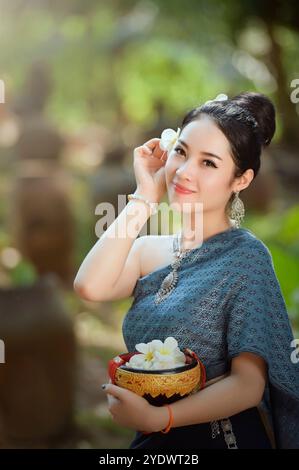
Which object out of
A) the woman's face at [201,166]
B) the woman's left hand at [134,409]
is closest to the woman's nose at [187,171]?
the woman's face at [201,166]

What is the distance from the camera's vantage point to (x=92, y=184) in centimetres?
964

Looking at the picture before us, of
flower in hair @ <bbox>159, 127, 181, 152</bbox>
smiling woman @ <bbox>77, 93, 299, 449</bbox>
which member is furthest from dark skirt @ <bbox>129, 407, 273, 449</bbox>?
flower in hair @ <bbox>159, 127, 181, 152</bbox>

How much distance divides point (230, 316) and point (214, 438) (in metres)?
0.30

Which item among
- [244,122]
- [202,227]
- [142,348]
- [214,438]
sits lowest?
[214,438]

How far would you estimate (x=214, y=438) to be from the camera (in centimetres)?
168

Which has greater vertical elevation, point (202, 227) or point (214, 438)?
point (202, 227)

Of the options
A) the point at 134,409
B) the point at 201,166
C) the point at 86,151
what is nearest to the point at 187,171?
the point at 201,166

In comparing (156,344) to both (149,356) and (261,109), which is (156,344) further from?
(261,109)

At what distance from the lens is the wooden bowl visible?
153 centimetres

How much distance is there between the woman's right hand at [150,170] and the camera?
67.7 inches

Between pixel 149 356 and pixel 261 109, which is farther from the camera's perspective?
pixel 261 109

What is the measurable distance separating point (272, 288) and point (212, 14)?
9629 millimetres

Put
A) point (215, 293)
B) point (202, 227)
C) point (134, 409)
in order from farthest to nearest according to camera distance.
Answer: point (202, 227)
point (215, 293)
point (134, 409)

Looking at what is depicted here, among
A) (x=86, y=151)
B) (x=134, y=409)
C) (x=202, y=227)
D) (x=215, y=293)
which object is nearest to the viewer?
(x=134, y=409)
